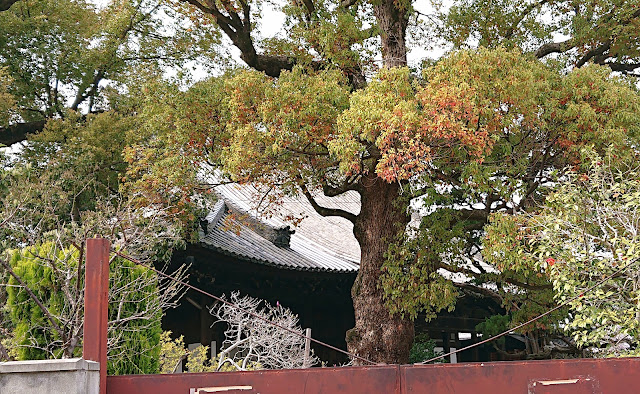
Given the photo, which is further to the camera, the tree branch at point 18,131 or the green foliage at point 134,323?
the tree branch at point 18,131

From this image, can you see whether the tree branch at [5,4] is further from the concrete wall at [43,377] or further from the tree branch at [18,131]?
the concrete wall at [43,377]

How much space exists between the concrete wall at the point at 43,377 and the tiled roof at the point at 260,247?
6.42 meters

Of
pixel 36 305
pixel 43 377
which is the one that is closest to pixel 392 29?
pixel 36 305

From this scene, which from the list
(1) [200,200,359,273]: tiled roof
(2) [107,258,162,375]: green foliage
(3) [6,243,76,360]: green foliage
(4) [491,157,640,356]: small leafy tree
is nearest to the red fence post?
(3) [6,243,76,360]: green foliage

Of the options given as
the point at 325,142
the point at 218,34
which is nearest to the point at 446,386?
the point at 325,142

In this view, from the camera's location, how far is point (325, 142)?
8484 mm

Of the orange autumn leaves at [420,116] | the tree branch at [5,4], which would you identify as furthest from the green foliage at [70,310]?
the tree branch at [5,4]

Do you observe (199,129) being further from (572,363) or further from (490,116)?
(572,363)

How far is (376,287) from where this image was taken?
9969mm

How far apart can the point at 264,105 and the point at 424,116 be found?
207 cm

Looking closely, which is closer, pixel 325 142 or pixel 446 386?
pixel 446 386

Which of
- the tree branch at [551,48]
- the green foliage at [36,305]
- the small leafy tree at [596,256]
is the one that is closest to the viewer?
the small leafy tree at [596,256]

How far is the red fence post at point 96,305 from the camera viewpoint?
10.6 feet

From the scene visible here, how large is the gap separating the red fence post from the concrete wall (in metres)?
0.14
